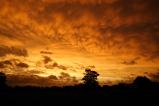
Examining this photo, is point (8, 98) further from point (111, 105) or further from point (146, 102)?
point (146, 102)

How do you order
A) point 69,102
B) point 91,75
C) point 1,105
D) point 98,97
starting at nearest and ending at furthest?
point 1,105 < point 69,102 < point 98,97 < point 91,75

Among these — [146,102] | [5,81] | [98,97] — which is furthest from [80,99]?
[5,81]

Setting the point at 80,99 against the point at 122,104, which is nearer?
the point at 122,104

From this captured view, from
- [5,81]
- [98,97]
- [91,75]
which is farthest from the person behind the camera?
[91,75]

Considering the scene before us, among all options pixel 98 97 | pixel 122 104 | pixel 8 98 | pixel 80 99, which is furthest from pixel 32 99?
pixel 122 104

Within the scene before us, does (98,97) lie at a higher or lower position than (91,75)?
lower

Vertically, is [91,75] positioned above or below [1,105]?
above

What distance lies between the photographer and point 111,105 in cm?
4106

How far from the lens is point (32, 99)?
150 ft

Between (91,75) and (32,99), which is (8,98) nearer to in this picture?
(32,99)

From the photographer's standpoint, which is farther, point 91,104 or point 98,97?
point 98,97

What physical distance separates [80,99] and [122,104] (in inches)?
291

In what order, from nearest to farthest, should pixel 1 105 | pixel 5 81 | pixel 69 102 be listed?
1. pixel 1 105
2. pixel 69 102
3. pixel 5 81

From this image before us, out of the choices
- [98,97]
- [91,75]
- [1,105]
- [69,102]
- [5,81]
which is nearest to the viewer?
[1,105]
